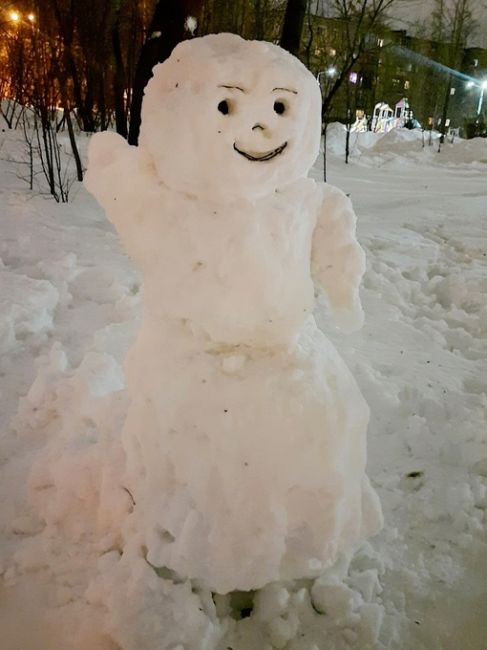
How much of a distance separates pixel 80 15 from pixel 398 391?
28.4 ft

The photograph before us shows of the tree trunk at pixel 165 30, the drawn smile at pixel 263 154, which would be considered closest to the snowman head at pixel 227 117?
the drawn smile at pixel 263 154

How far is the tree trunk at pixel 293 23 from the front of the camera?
5.11m

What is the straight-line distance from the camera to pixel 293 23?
5148mm

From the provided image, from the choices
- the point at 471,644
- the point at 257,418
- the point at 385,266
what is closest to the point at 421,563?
the point at 471,644

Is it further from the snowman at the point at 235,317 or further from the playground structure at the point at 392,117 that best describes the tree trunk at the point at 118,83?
the playground structure at the point at 392,117

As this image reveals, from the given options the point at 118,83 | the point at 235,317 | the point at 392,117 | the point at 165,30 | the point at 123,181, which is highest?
the point at 165,30

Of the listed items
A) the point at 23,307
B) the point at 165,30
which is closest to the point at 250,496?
the point at 23,307

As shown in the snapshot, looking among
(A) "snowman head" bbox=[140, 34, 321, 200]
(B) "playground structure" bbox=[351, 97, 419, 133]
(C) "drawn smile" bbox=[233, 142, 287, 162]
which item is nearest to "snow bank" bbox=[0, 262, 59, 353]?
(A) "snowman head" bbox=[140, 34, 321, 200]

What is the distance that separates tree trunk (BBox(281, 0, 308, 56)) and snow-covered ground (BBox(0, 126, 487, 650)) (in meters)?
2.43

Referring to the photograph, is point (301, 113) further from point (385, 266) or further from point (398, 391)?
point (385, 266)

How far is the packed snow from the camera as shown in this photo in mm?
1737

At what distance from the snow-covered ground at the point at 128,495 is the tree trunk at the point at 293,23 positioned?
2.43 m

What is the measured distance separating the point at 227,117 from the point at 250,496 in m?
1.18

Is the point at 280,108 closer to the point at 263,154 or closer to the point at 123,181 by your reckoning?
the point at 263,154
